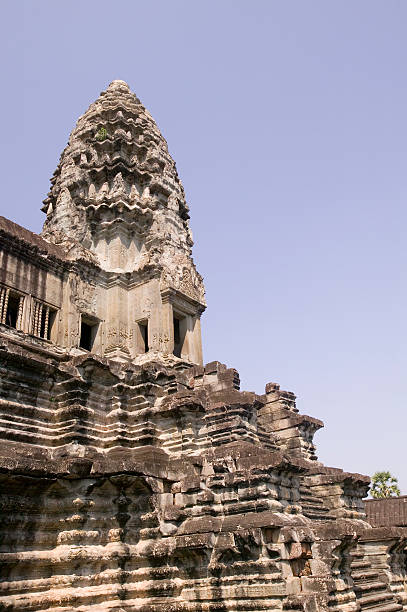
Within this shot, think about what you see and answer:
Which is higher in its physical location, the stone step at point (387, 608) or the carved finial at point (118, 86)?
the carved finial at point (118, 86)

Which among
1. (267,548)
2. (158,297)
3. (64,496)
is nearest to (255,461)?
(267,548)

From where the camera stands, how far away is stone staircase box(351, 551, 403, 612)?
12.7 metres

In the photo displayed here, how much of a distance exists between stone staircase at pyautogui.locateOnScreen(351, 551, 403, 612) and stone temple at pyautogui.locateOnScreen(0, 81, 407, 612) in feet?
0.19

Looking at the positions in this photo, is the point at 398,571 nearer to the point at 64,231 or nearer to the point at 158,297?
the point at 158,297

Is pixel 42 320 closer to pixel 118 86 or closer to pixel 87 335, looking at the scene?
pixel 87 335

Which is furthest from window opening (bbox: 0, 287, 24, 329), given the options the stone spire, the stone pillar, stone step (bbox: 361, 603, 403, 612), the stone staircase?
stone step (bbox: 361, 603, 403, 612)

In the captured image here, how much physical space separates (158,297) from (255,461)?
6.41 meters

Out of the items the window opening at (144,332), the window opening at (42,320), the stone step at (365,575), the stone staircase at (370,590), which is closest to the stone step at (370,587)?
the stone staircase at (370,590)

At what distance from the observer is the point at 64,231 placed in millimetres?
17359

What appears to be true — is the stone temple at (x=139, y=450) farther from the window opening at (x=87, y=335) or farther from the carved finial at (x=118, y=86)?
the carved finial at (x=118, y=86)

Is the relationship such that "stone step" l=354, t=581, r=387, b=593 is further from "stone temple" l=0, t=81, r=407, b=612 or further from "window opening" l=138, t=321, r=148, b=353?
"window opening" l=138, t=321, r=148, b=353

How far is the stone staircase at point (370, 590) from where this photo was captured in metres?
12.7

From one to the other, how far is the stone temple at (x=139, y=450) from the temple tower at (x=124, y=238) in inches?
2.2

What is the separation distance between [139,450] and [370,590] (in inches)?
265
